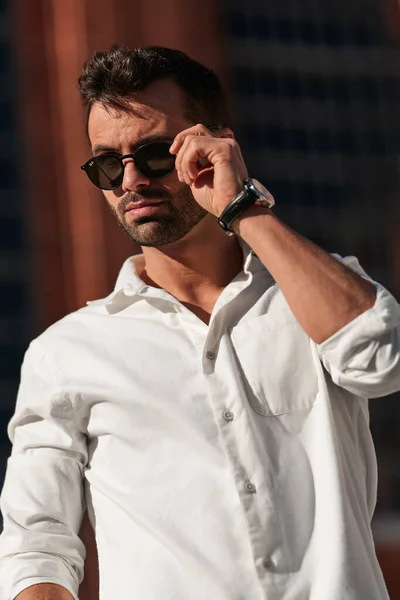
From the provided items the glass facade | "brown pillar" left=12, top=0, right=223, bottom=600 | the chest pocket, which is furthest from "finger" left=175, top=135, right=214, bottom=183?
the glass facade

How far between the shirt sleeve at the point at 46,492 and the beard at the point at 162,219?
33 centimetres

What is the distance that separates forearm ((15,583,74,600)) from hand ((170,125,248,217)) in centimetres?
81

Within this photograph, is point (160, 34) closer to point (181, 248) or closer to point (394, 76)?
point (394, 76)

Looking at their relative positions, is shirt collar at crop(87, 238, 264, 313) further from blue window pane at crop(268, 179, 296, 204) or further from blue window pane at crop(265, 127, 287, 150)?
blue window pane at crop(265, 127, 287, 150)

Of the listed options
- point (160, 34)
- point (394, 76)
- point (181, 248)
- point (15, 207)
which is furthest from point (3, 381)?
point (181, 248)

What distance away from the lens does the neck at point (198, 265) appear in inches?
106

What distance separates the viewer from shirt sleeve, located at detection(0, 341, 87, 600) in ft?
7.93

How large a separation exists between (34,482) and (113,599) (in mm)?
296

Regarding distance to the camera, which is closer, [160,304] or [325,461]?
[325,461]

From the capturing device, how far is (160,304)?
8.55 feet

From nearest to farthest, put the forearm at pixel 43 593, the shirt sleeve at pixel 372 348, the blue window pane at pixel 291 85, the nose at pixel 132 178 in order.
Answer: the shirt sleeve at pixel 372 348
the forearm at pixel 43 593
the nose at pixel 132 178
the blue window pane at pixel 291 85

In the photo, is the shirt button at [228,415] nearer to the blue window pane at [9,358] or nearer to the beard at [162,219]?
the beard at [162,219]

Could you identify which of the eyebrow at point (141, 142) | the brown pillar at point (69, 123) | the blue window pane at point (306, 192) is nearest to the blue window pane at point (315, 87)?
the blue window pane at point (306, 192)

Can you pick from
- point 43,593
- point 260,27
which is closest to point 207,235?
point 43,593
